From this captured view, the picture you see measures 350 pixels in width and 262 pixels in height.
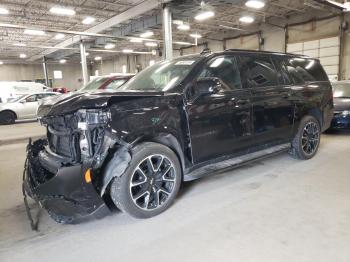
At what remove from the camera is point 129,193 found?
8.86 ft

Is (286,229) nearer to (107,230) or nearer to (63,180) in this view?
(107,230)

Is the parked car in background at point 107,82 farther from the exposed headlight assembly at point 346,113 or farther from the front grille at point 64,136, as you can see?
the exposed headlight assembly at point 346,113

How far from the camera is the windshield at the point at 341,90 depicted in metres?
7.13

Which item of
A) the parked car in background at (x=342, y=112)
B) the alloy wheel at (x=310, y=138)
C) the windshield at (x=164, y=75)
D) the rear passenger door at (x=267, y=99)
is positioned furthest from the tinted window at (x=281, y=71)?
the parked car in background at (x=342, y=112)

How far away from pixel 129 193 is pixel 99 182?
0.30 meters

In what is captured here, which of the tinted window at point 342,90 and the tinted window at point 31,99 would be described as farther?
the tinted window at point 31,99

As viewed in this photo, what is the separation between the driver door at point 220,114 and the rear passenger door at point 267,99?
0.15m

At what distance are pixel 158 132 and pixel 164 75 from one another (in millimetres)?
1006

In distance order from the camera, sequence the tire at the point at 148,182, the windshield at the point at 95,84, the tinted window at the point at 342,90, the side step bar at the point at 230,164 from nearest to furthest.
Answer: the tire at the point at 148,182, the side step bar at the point at 230,164, the tinted window at the point at 342,90, the windshield at the point at 95,84

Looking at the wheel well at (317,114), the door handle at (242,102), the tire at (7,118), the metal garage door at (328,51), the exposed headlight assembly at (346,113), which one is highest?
the metal garage door at (328,51)

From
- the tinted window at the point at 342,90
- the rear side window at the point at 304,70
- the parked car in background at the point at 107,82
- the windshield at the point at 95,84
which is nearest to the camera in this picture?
the rear side window at the point at 304,70

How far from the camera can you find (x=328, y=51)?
578 inches

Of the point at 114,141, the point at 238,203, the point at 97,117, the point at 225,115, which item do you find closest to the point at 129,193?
the point at 114,141

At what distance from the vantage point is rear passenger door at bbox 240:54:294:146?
3.71 m
